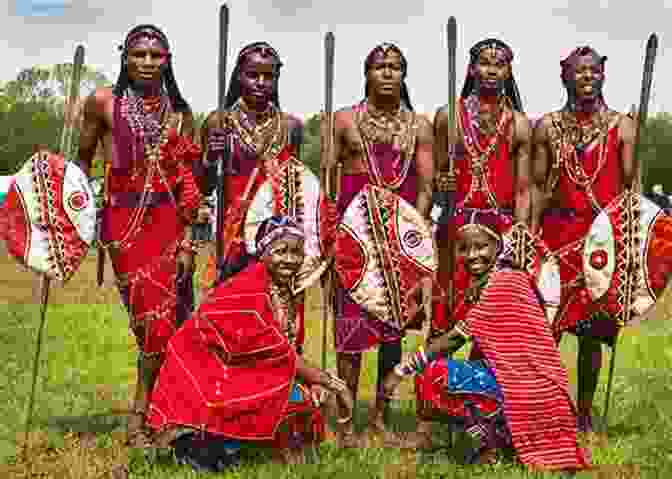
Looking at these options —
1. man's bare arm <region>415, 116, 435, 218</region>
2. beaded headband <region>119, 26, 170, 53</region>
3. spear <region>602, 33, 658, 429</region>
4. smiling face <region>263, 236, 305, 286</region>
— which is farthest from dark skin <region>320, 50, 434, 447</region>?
spear <region>602, 33, 658, 429</region>

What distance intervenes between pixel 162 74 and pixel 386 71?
1.35 meters

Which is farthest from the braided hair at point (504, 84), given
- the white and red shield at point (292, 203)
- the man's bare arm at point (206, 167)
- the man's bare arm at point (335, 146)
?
the man's bare arm at point (206, 167)

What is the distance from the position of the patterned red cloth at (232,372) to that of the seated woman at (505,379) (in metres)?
0.66

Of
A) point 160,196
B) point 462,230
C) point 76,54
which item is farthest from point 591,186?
point 76,54

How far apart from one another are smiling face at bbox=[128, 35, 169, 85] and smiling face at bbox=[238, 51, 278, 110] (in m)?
0.50

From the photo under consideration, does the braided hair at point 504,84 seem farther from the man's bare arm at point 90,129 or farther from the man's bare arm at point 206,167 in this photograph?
the man's bare arm at point 90,129

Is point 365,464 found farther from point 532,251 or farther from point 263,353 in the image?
point 532,251

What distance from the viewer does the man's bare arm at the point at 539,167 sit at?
6.14 m

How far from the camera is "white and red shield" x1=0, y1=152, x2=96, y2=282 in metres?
5.49

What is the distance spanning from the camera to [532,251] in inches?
232

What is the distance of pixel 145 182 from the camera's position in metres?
5.72

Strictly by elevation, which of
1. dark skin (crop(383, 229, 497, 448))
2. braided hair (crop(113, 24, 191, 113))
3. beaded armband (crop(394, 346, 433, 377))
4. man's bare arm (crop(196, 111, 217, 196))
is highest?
braided hair (crop(113, 24, 191, 113))

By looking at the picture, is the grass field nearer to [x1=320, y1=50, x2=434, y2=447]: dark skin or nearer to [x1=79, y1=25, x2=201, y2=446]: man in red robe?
[x1=79, y1=25, x2=201, y2=446]: man in red robe

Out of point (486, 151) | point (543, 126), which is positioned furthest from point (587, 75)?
point (486, 151)
